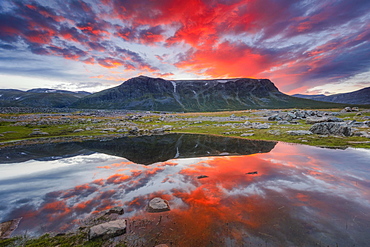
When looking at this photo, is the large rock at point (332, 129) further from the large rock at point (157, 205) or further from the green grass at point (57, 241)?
the green grass at point (57, 241)

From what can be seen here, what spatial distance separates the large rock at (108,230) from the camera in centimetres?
852

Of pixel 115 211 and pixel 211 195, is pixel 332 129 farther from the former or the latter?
pixel 115 211

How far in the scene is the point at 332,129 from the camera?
3703cm

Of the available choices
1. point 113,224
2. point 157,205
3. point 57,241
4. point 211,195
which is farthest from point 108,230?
point 211,195

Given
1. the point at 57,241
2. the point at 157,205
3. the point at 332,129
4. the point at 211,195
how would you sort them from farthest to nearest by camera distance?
the point at 332,129 < the point at 211,195 < the point at 157,205 < the point at 57,241

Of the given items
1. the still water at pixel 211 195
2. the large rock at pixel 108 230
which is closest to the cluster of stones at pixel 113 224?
the large rock at pixel 108 230

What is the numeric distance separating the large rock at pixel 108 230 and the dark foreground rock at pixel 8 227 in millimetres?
4669

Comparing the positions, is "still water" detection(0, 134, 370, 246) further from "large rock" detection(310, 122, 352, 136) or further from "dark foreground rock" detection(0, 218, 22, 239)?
"large rock" detection(310, 122, 352, 136)

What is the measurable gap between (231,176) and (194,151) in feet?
40.7

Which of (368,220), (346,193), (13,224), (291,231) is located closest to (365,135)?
(346,193)

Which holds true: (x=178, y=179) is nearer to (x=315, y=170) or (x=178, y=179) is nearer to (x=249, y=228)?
(x=249, y=228)

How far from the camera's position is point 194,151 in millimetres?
28969

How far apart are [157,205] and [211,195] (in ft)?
14.4

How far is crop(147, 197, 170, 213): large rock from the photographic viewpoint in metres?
11.0
